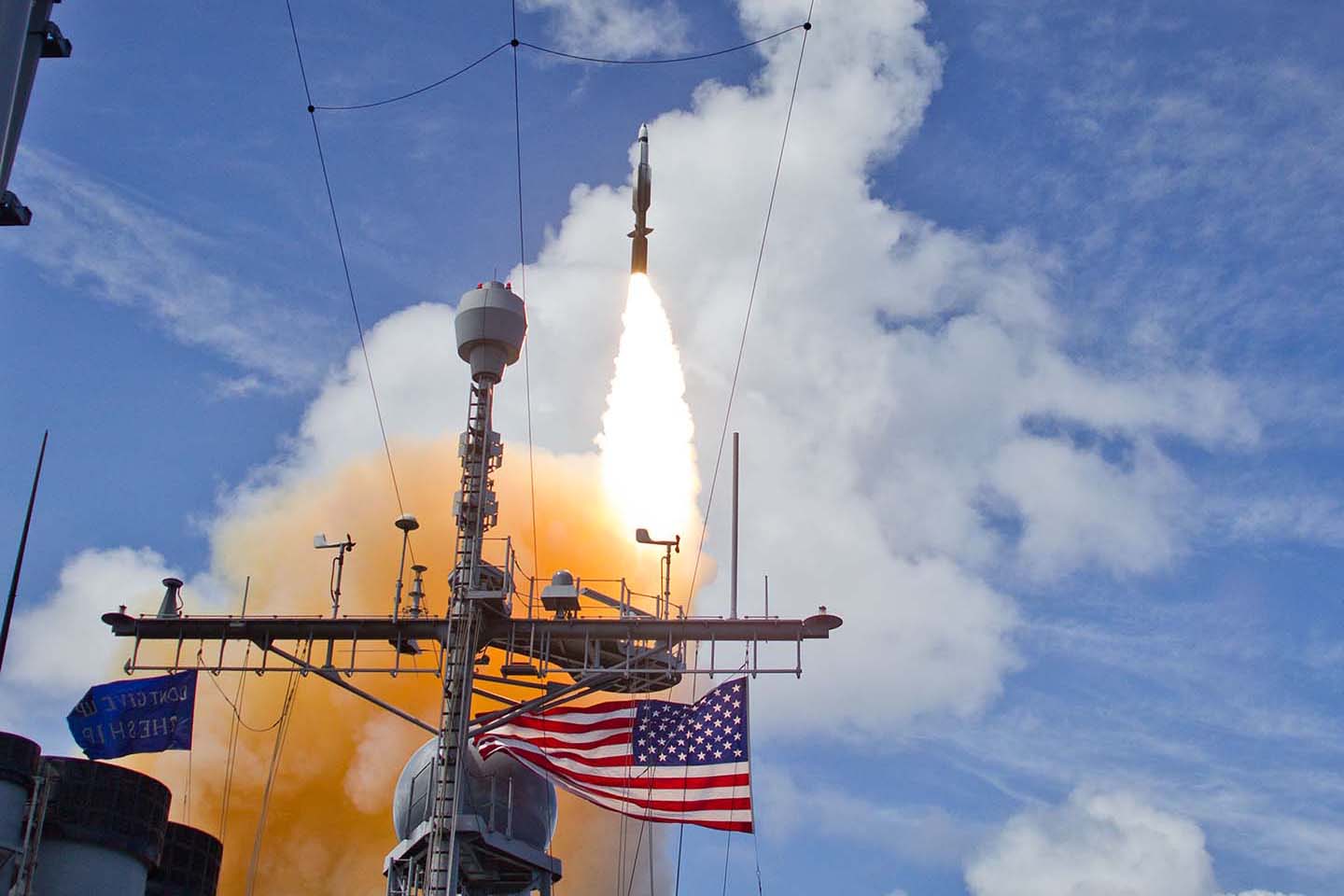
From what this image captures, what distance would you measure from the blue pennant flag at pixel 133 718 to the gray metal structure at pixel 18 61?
1790 cm

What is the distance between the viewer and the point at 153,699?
31422 millimetres

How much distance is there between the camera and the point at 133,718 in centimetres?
→ 3127

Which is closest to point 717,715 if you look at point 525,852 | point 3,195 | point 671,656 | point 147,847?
point 671,656

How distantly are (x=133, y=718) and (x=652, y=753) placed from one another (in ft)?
32.4

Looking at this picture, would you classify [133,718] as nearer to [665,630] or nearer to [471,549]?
[471,549]

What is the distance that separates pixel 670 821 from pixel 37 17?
2057 cm

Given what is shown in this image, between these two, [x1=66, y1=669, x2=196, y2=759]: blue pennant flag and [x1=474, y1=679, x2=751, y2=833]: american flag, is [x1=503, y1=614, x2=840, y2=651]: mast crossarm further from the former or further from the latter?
[x1=66, y1=669, x2=196, y2=759]: blue pennant flag

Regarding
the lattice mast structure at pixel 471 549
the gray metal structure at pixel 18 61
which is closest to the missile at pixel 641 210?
the lattice mast structure at pixel 471 549

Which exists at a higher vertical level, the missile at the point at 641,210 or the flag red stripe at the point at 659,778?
the missile at the point at 641,210

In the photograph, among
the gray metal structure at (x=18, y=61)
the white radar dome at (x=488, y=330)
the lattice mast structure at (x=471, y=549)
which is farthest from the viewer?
the white radar dome at (x=488, y=330)

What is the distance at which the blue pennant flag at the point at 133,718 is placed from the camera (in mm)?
31078

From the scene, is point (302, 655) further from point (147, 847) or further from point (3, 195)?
point (3, 195)

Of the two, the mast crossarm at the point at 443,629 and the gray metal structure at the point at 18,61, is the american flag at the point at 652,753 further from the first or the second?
the gray metal structure at the point at 18,61

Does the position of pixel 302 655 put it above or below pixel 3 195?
above
